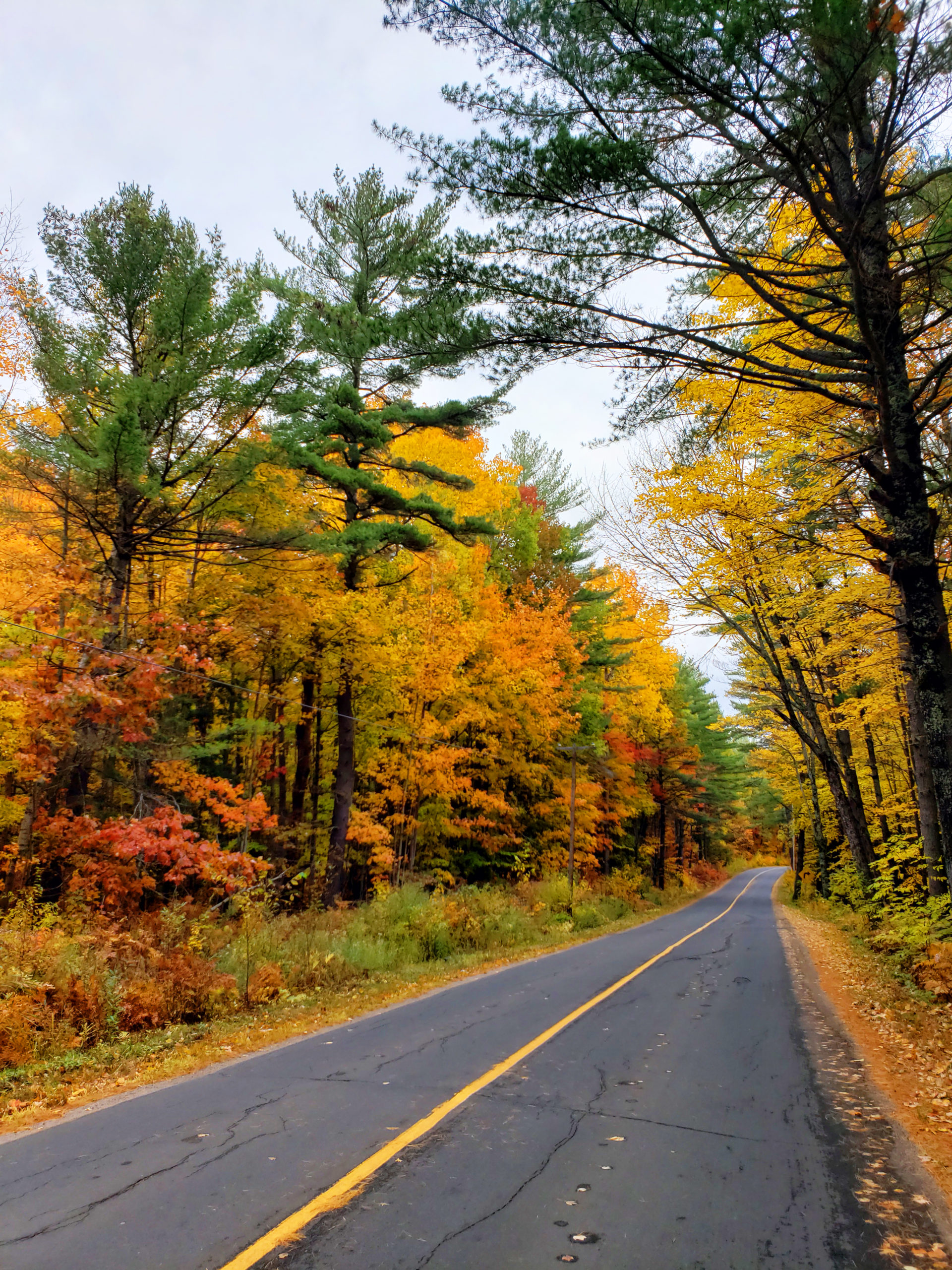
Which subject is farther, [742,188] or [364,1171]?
[742,188]

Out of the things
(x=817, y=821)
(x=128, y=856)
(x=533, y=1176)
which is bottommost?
(x=533, y=1176)

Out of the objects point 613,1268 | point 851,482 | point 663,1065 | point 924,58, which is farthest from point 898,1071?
point 924,58

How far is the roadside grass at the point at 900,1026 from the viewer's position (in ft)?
17.6

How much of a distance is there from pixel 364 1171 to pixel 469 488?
1470cm

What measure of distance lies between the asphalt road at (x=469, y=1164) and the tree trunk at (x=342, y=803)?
8.29m

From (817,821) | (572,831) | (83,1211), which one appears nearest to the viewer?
(83,1211)

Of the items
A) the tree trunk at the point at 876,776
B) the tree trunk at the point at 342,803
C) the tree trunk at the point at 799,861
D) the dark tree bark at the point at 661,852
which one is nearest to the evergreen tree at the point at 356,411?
the tree trunk at the point at 342,803

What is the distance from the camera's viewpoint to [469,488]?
1725 cm

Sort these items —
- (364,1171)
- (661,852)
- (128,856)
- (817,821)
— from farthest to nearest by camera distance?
(661,852)
(817,821)
(128,856)
(364,1171)

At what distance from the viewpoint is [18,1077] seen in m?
6.19

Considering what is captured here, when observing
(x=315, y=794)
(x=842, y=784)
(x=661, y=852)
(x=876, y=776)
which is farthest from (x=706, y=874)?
(x=315, y=794)

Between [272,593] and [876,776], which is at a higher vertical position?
[272,593]

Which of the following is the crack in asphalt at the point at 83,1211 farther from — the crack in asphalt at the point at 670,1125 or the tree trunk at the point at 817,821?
the tree trunk at the point at 817,821

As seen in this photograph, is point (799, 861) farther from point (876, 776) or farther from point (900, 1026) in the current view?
point (900, 1026)
